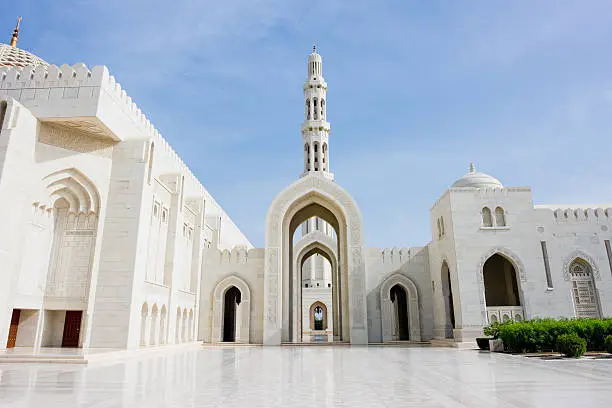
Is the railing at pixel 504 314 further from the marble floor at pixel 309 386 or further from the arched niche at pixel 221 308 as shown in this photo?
the arched niche at pixel 221 308

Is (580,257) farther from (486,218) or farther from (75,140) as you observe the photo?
(75,140)

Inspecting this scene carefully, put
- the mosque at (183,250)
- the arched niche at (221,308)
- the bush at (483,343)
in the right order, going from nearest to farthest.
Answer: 1. the mosque at (183,250)
2. the bush at (483,343)
3. the arched niche at (221,308)

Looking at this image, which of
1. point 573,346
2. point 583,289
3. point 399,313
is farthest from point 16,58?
point 583,289

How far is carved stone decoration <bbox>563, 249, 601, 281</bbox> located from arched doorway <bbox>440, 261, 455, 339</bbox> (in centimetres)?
491

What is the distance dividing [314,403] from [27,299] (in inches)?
472

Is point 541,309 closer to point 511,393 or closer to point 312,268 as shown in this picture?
point 511,393

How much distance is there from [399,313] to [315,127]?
13666 millimetres

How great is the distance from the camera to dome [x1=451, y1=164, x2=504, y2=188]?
21117 millimetres

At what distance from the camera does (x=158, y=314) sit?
1644 cm

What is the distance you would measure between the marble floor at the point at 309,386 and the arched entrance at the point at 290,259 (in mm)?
10908

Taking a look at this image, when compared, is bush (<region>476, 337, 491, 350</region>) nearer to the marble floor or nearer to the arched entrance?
the marble floor

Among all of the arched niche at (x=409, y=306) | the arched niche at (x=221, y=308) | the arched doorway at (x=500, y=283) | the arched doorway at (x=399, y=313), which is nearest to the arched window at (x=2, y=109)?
the arched niche at (x=221, y=308)

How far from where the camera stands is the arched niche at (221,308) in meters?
21.8

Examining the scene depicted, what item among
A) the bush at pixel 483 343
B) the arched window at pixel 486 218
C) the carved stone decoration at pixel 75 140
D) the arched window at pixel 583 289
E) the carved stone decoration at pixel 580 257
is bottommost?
the bush at pixel 483 343
